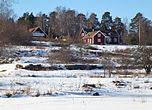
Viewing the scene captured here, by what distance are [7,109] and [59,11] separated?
274 ft

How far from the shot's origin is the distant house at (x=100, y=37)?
74375mm

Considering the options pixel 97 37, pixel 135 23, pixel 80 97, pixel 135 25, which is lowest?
pixel 80 97

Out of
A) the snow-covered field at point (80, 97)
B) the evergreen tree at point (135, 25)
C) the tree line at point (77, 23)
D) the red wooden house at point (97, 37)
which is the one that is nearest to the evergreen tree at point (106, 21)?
the tree line at point (77, 23)

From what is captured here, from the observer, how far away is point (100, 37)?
74625mm

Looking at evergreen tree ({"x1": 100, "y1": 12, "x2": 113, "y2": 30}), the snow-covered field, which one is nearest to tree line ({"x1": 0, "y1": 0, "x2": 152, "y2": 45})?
evergreen tree ({"x1": 100, "y1": 12, "x2": 113, "y2": 30})

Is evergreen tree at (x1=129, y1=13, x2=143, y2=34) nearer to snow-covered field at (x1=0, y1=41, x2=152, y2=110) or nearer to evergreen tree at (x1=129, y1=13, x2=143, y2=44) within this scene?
evergreen tree at (x1=129, y1=13, x2=143, y2=44)

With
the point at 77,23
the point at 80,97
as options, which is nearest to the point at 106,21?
the point at 77,23

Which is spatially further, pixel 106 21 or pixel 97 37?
pixel 106 21

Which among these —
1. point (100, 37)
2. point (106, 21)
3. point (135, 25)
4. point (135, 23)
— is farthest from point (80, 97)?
point (106, 21)

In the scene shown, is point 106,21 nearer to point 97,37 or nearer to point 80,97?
point 97,37

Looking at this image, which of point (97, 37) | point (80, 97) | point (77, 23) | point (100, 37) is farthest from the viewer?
point (77, 23)

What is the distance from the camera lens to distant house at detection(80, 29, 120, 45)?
74.4 m

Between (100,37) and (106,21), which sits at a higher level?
(106,21)

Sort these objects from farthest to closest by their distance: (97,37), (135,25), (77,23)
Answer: (77,23)
(135,25)
(97,37)
